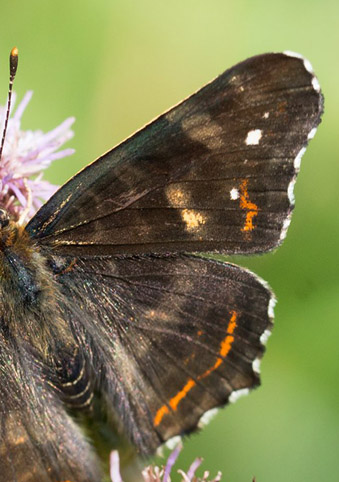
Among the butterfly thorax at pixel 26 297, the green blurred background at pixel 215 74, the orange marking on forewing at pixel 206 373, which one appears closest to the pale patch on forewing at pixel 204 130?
the orange marking on forewing at pixel 206 373

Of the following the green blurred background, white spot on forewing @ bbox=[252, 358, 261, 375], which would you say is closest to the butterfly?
white spot on forewing @ bbox=[252, 358, 261, 375]

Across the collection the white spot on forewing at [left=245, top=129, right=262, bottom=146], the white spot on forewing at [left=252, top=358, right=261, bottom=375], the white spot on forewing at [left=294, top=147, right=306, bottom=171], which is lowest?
the white spot on forewing at [left=252, top=358, right=261, bottom=375]

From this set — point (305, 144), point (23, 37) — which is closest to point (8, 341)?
point (305, 144)

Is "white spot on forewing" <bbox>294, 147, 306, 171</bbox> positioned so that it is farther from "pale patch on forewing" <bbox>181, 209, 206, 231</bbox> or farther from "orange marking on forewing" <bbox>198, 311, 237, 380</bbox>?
"orange marking on forewing" <bbox>198, 311, 237, 380</bbox>

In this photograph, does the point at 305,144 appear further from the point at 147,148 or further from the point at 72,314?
the point at 72,314

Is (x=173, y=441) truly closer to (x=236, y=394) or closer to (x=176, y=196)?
(x=236, y=394)

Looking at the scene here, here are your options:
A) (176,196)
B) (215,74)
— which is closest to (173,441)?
(176,196)
